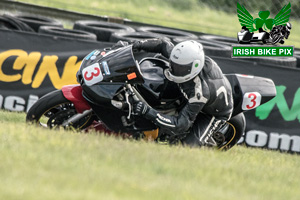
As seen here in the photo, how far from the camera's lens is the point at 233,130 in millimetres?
6793

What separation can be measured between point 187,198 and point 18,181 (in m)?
1.18

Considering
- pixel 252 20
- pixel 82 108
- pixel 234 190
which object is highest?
pixel 252 20

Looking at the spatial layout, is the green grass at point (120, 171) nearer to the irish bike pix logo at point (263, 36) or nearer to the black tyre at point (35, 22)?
the irish bike pix logo at point (263, 36)

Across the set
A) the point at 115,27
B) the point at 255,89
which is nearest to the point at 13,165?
the point at 255,89

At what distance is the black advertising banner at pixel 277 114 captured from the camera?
8.67m

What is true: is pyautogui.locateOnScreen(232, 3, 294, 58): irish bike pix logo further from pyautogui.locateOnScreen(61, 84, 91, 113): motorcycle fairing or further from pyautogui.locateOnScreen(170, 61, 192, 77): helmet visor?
pyautogui.locateOnScreen(61, 84, 91, 113): motorcycle fairing

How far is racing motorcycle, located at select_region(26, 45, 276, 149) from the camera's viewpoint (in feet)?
19.0

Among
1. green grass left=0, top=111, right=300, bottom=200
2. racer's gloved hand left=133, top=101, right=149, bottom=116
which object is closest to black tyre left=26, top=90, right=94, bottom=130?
green grass left=0, top=111, right=300, bottom=200

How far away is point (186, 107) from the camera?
19.4 feet

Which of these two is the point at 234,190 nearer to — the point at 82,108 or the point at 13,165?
the point at 13,165

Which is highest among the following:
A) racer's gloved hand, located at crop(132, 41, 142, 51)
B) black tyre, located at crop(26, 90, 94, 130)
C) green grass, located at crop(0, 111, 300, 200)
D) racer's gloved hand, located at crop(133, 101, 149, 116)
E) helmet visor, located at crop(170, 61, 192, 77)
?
racer's gloved hand, located at crop(132, 41, 142, 51)

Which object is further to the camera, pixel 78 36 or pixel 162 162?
pixel 78 36

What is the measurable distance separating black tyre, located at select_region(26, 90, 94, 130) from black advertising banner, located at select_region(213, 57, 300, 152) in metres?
3.32

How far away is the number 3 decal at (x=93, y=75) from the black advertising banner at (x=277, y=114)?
132 inches
